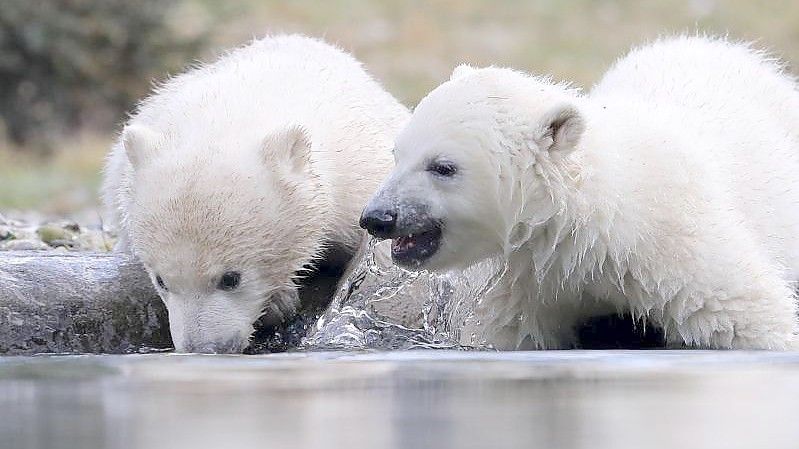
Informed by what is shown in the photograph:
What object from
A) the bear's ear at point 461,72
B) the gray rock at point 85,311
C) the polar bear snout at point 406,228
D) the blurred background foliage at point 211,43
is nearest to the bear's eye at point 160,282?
the gray rock at point 85,311

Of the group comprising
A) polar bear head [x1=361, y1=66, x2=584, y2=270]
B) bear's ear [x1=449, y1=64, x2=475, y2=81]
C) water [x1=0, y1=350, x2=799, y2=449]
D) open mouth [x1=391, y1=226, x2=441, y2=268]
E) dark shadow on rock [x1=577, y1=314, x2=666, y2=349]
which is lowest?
water [x1=0, y1=350, x2=799, y2=449]

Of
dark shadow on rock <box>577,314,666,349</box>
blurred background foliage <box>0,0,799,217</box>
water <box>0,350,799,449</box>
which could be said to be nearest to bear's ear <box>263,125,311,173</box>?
water <box>0,350,799,449</box>

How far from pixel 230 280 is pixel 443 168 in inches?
48.3

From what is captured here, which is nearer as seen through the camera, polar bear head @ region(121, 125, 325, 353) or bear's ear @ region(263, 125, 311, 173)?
polar bear head @ region(121, 125, 325, 353)

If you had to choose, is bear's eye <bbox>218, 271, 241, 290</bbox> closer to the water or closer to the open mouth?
the water

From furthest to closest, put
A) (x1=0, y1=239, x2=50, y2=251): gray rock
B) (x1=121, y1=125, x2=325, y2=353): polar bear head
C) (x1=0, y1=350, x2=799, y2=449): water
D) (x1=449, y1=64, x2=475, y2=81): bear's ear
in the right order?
(x1=0, y1=239, x2=50, y2=251): gray rock < (x1=121, y1=125, x2=325, y2=353): polar bear head < (x1=449, y1=64, x2=475, y2=81): bear's ear < (x1=0, y1=350, x2=799, y2=449): water

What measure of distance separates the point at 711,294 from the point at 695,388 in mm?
1496

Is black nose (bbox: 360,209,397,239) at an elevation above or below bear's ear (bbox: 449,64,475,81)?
below

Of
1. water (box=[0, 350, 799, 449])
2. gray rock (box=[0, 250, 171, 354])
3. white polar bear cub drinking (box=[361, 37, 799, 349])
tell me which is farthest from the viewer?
gray rock (box=[0, 250, 171, 354])

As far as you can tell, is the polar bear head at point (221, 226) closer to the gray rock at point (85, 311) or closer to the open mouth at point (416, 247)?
the gray rock at point (85, 311)

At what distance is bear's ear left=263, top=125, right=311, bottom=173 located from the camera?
23.2ft

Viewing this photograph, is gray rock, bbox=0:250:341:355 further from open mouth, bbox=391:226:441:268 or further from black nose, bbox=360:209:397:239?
black nose, bbox=360:209:397:239

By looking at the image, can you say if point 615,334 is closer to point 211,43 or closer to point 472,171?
point 472,171

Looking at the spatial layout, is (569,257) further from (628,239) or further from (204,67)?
(204,67)
